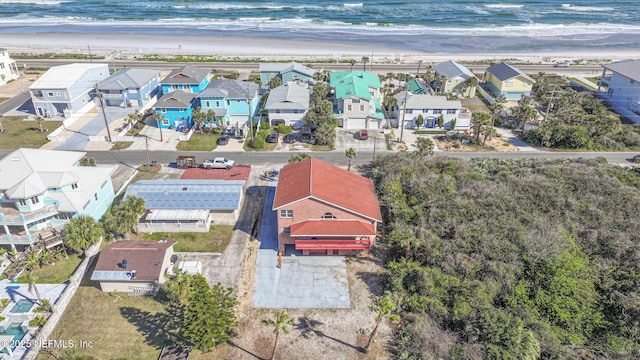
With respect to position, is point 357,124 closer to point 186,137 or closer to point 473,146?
point 473,146

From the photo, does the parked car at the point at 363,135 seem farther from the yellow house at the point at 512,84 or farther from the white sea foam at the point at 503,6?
the white sea foam at the point at 503,6

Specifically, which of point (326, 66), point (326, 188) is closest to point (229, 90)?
point (326, 188)

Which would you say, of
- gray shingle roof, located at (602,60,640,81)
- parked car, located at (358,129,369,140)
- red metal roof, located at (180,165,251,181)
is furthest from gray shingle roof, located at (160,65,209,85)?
gray shingle roof, located at (602,60,640,81)

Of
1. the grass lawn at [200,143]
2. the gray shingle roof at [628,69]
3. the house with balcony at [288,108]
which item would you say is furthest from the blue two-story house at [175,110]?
the gray shingle roof at [628,69]

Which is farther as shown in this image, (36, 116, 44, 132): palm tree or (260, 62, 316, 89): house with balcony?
(260, 62, 316, 89): house with balcony

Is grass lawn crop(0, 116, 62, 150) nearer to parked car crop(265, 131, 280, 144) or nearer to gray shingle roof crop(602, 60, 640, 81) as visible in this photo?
parked car crop(265, 131, 280, 144)

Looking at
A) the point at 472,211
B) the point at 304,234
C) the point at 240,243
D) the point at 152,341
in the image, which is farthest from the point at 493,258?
the point at 152,341
